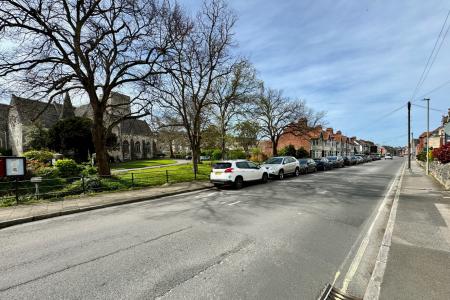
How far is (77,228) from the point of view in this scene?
7008mm

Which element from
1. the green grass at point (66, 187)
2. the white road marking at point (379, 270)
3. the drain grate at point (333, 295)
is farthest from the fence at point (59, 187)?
the white road marking at point (379, 270)

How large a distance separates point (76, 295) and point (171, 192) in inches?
381

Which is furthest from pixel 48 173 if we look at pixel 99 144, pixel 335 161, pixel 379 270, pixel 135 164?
pixel 335 161

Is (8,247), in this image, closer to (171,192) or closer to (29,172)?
(171,192)

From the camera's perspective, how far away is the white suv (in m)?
14.5

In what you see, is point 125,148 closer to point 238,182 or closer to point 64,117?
point 64,117

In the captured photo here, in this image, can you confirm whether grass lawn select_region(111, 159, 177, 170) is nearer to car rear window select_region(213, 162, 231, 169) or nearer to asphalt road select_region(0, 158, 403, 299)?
car rear window select_region(213, 162, 231, 169)

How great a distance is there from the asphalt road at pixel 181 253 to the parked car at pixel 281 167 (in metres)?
10.5

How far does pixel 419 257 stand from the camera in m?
4.70

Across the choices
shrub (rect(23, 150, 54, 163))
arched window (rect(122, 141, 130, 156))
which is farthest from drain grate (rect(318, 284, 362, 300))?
arched window (rect(122, 141, 130, 156))

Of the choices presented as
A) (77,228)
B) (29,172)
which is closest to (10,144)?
(29,172)

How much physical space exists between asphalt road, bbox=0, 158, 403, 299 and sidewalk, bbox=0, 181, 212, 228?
1.74 ft

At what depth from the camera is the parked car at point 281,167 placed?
19.4 meters

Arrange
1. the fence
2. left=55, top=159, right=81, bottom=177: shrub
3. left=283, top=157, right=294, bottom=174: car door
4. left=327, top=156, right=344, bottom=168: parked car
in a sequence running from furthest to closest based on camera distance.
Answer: left=327, top=156, right=344, bottom=168: parked car, left=283, top=157, right=294, bottom=174: car door, left=55, top=159, right=81, bottom=177: shrub, the fence
